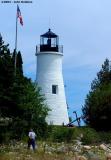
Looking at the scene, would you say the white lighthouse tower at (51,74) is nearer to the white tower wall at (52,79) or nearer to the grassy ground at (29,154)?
the white tower wall at (52,79)

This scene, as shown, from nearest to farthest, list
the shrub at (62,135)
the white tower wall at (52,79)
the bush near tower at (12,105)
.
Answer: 1. the bush near tower at (12,105)
2. the shrub at (62,135)
3. the white tower wall at (52,79)

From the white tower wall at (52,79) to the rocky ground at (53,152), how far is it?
18.7 m

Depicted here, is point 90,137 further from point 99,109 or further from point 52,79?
point 52,79

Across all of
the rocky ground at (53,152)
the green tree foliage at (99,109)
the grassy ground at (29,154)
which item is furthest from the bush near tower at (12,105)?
the green tree foliage at (99,109)

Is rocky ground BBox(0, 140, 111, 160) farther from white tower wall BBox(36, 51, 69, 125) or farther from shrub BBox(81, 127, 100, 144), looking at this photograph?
white tower wall BBox(36, 51, 69, 125)

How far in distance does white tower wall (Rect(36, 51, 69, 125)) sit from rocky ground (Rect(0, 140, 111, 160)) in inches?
735

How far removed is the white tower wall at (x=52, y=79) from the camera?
6800cm

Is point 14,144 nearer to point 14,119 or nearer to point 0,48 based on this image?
point 14,119

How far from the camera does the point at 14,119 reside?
48844 mm

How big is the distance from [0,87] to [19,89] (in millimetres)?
1577

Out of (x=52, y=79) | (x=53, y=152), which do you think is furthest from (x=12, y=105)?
(x=52, y=79)

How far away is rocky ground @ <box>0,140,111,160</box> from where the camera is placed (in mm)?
37594

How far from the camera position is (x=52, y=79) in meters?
69.1

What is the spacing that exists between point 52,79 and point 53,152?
27895 millimetres
